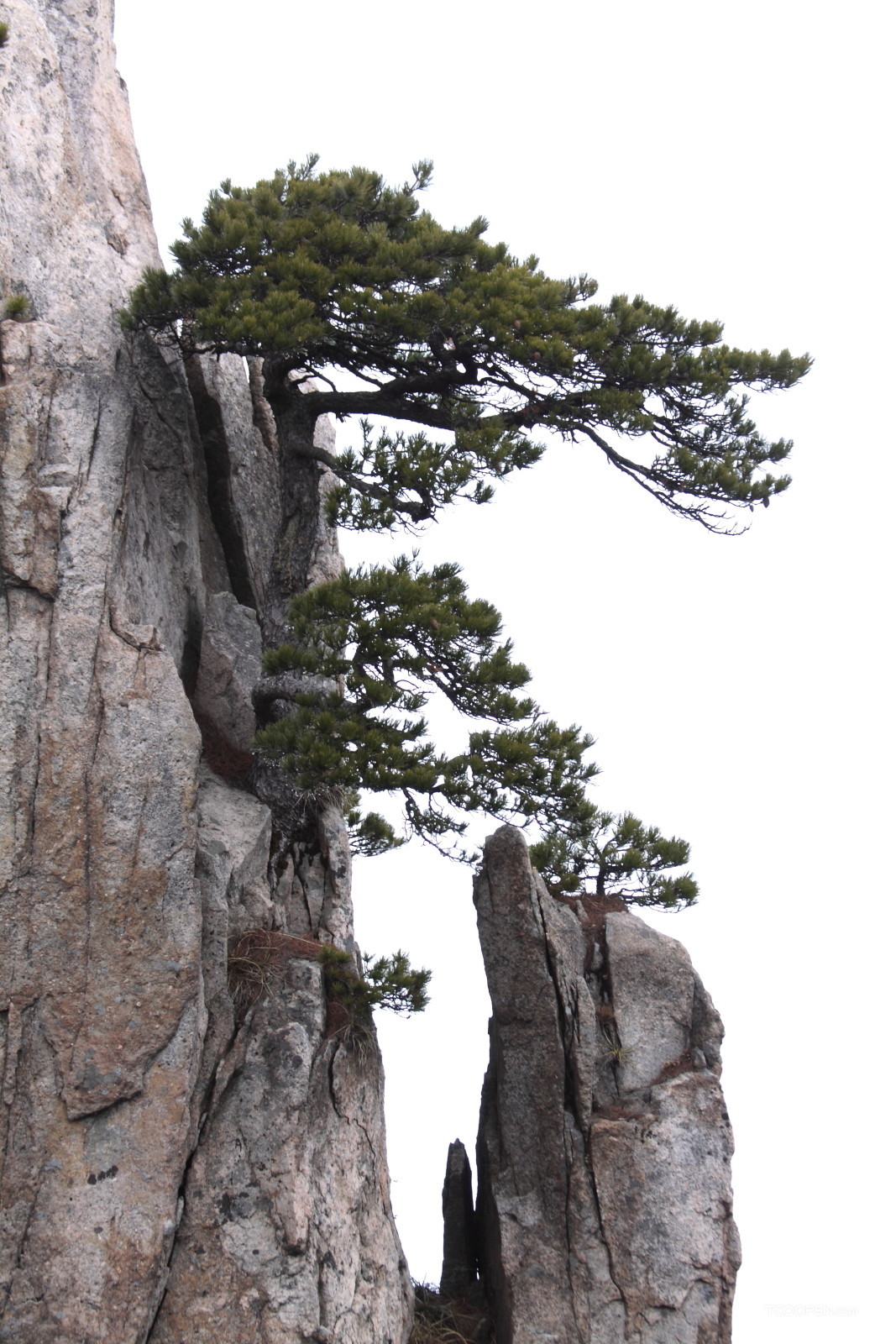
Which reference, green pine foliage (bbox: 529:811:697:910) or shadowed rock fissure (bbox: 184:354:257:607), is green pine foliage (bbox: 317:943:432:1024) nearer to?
green pine foliage (bbox: 529:811:697:910)

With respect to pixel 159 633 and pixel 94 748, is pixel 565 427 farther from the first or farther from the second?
pixel 94 748

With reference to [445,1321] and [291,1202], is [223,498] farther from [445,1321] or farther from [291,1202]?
[445,1321]

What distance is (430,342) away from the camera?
10.2m

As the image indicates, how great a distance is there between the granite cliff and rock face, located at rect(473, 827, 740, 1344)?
21 millimetres

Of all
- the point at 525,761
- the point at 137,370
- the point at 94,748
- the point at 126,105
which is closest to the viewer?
the point at 94,748

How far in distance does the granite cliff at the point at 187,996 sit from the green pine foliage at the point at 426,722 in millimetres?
498

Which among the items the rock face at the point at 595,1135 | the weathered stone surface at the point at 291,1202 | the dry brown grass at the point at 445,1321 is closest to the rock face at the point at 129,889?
the weathered stone surface at the point at 291,1202

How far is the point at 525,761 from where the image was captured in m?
9.25

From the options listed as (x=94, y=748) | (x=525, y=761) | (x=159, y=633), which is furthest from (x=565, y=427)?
(x=94, y=748)

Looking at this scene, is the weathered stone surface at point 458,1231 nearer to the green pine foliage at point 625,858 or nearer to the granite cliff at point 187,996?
the granite cliff at point 187,996

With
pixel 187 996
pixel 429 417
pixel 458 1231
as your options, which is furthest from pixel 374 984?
pixel 429 417

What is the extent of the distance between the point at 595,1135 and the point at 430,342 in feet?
20.4

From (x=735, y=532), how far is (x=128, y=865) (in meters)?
5.65

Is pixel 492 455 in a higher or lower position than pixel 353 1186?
higher
